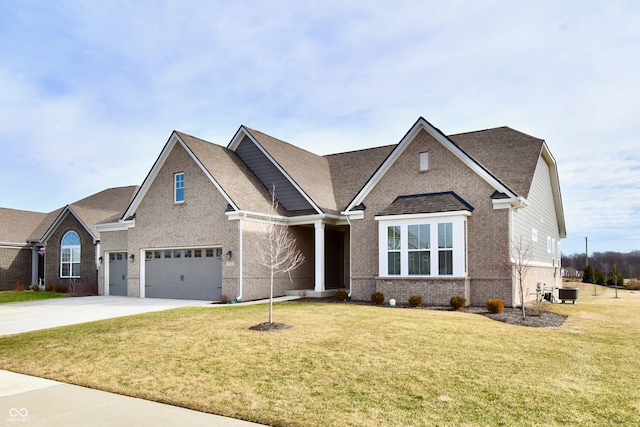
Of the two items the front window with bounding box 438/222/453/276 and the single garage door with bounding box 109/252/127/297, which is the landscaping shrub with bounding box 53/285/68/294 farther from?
the front window with bounding box 438/222/453/276

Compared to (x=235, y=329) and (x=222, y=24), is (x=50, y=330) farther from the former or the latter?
(x=222, y=24)

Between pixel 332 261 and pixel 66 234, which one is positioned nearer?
pixel 332 261

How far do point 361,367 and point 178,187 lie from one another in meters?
17.5

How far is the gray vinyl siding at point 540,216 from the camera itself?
19856 millimetres

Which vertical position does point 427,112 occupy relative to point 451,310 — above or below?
above

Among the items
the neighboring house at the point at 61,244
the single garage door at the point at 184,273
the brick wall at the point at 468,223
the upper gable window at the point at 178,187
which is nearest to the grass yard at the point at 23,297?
the neighboring house at the point at 61,244

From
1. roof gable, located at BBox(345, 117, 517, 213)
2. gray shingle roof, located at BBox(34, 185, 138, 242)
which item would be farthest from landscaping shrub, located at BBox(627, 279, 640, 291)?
gray shingle roof, located at BBox(34, 185, 138, 242)

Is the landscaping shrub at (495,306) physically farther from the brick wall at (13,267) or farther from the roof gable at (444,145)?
the brick wall at (13,267)

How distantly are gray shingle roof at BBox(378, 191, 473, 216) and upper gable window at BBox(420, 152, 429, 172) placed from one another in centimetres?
113

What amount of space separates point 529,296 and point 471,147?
7.14 m

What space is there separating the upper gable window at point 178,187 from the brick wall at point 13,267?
18.7m

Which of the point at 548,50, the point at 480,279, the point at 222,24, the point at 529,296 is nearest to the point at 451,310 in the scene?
the point at 480,279

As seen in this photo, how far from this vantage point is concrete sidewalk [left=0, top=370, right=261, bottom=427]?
6.37 metres

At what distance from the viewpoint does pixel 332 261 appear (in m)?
26.8
